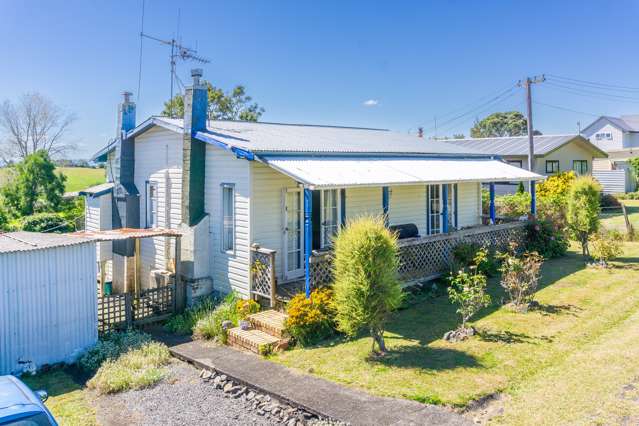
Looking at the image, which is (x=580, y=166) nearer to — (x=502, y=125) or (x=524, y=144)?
(x=524, y=144)

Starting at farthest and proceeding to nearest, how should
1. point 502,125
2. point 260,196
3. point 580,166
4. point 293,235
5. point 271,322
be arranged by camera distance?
point 502,125 < point 580,166 < point 293,235 < point 260,196 < point 271,322

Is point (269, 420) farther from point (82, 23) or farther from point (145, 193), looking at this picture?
point (82, 23)

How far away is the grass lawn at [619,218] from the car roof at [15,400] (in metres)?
23.7

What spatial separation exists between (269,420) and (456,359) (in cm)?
344

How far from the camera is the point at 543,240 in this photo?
17.0 m

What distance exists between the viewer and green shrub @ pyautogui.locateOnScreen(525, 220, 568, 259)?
55.2 feet

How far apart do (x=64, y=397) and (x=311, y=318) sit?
4428 mm

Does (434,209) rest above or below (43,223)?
above

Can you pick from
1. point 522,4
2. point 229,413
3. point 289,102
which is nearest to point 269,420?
point 229,413

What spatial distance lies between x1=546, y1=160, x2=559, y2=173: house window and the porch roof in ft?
57.6

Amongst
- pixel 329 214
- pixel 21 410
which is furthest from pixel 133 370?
pixel 329 214

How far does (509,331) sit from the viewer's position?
31.8 feet

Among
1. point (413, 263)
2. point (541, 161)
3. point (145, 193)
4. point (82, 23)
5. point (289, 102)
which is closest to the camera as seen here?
point (413, 263)

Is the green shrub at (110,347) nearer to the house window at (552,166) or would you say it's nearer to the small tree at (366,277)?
the small tree at (366,277)
